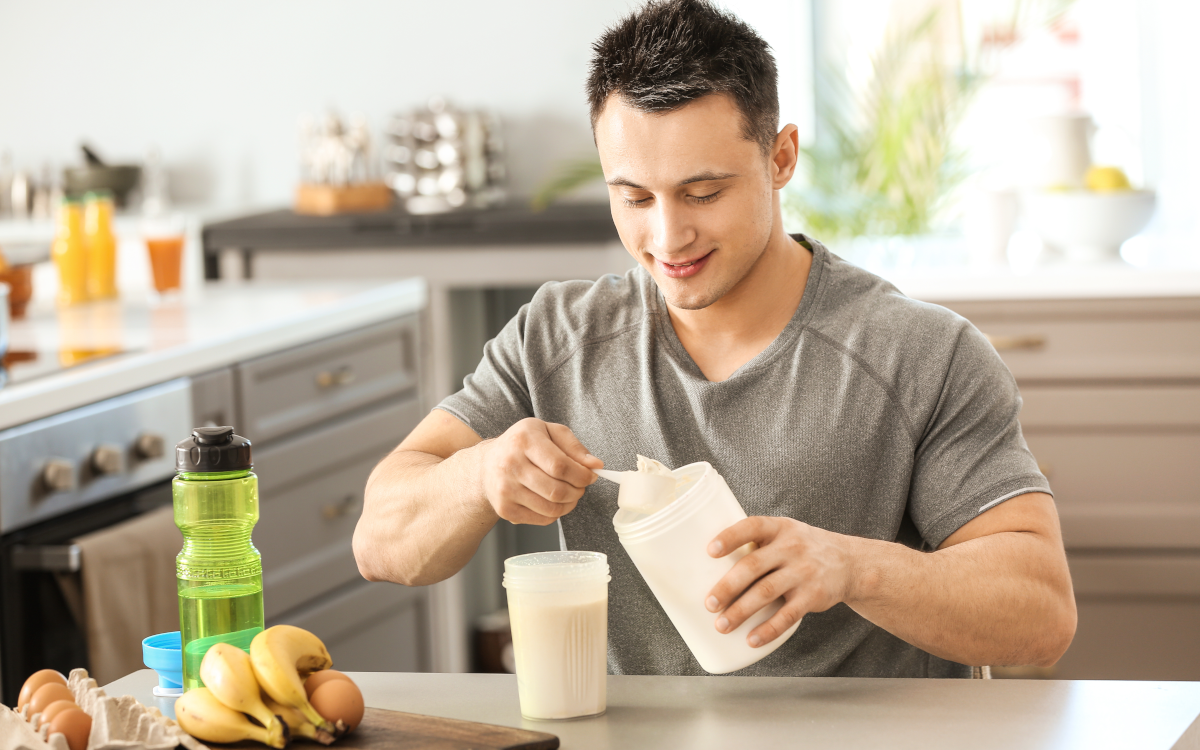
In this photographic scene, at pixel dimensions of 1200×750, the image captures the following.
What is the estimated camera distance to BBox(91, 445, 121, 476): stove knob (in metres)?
2.00

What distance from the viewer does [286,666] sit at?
912 millimetres

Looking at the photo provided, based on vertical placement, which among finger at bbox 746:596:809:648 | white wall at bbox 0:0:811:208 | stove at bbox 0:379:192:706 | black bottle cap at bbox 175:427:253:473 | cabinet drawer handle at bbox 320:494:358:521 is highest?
white wall at bbox 0:0:811:208

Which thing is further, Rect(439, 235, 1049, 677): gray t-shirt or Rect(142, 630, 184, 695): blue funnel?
Rect(439, 235, 1049, 677): gray t-shirt

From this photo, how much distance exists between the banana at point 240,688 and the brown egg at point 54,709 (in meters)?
0.10

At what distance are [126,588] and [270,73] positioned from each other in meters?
2.16

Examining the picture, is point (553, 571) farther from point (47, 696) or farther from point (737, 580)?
point (47, 696)

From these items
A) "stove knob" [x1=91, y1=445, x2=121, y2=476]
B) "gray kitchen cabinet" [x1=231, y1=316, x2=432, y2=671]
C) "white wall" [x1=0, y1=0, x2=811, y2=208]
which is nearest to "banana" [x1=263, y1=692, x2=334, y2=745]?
"stove knob" [x1=91, y1=445, x2=121, y2=476]

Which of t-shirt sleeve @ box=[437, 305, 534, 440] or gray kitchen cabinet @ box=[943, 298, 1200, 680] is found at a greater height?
t-shirt sleeve @ box=[437, 305, 534, 440]

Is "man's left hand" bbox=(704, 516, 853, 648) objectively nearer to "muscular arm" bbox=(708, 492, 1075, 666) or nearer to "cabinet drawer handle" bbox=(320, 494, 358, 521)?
"muscular arm" bbox=(708, 492, 1075, 666)

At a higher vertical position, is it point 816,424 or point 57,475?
point 816,424

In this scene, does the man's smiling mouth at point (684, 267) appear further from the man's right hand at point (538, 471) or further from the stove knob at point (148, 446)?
the stove knob at point (148, 446)

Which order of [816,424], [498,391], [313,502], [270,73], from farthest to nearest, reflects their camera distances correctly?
[270,73]
[313,502]
[498,391]
[816,424]

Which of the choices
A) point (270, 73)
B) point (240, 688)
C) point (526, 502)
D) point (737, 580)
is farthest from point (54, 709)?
point (270, 73)

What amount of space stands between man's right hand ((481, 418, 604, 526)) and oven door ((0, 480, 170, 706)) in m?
1.01
